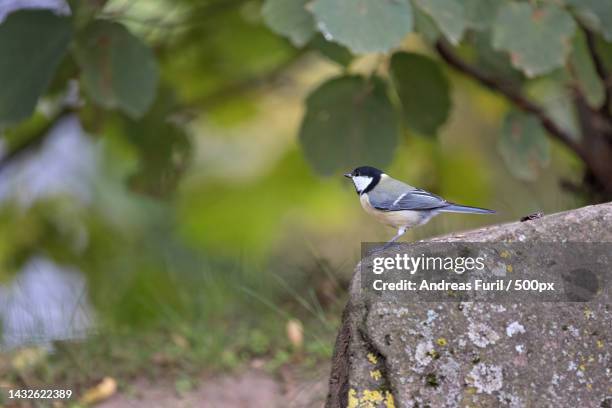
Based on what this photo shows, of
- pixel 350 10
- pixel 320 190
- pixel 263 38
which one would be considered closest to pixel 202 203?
pixel 320 190

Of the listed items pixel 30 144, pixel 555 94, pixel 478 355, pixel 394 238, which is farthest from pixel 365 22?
pixel 30 144

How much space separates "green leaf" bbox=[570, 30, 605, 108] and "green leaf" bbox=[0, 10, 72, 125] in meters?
2.21

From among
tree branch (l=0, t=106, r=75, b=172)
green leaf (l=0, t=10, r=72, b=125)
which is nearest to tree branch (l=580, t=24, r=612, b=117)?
green leaf (l=0, t=10, r=72, b=125)

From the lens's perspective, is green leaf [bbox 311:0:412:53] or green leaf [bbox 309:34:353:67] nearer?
green leaf [bbox 311:0:412:53]

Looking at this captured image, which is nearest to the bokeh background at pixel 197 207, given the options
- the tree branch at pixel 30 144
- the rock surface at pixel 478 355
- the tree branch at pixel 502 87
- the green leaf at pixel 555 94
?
the tree branch at pixel 30 144

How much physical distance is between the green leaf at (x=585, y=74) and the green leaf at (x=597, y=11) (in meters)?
0.18

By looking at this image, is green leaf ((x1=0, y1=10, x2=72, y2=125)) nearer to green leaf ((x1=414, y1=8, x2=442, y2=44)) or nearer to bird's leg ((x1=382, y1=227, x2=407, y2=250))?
green leaf ((x1=414, y1=8, x2=442, y2=44))

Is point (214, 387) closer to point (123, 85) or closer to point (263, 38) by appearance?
point (123, 85)

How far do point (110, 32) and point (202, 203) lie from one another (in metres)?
2.61

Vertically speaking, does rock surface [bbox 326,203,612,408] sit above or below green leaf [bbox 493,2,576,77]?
below

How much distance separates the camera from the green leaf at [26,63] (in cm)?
362

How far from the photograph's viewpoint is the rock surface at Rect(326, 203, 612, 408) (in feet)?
7.45

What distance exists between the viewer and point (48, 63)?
3627 millimetres

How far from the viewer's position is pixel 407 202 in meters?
2.54
